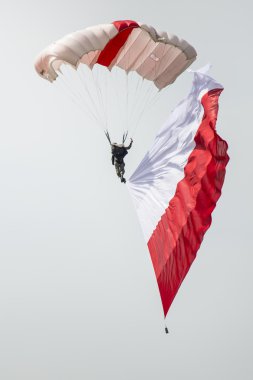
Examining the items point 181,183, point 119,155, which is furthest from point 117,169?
point 181,183

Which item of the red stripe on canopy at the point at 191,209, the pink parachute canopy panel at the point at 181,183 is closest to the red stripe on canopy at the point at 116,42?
the pink parachute canopy panel at the point at 181,183

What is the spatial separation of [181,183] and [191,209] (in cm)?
130

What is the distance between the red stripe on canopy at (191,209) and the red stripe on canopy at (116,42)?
3.37m

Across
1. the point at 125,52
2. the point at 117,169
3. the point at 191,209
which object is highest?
the point at 125,52

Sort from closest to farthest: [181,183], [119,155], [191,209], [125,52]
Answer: [191,209]
[181,183]
[119,155]
[125,52]

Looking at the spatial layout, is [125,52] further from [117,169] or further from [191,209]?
[191,209]

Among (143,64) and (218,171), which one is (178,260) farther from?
(143,64)

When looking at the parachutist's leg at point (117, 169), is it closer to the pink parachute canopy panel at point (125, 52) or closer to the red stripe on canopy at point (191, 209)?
the pink parachute canopy panel at point (125, 52)

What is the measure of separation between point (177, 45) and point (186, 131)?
3.26 m

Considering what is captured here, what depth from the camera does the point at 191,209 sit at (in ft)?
94.5

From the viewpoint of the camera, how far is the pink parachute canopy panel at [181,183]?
28.4 meters

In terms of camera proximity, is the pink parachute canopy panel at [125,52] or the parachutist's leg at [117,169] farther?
the parachutist's leg at [117,169]

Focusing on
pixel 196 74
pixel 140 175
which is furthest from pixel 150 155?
pixel 196 74

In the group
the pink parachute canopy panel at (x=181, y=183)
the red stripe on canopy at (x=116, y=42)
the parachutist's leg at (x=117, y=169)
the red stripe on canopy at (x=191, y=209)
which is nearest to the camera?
the red stripe on canopy at (x=191, y=209)
